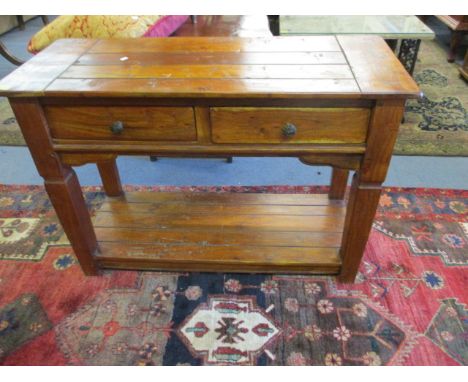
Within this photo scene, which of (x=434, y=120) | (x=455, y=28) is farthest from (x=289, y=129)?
(x=455, y=28)

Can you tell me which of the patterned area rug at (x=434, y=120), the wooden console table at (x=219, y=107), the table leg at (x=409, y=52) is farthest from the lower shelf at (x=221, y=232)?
the table leg at (x=409, y=52)

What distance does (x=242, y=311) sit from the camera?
1.32m

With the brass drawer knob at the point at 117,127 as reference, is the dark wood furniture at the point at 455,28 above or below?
below

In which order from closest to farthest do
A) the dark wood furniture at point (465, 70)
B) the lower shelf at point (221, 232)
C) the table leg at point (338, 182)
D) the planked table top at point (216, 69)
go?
the planked table top at point (216, 69) < the lower shelf at point (221, 232) < the table leg at point (338, 182) < the dark wood furniture at point (465, 70)

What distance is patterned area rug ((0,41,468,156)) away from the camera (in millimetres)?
2213

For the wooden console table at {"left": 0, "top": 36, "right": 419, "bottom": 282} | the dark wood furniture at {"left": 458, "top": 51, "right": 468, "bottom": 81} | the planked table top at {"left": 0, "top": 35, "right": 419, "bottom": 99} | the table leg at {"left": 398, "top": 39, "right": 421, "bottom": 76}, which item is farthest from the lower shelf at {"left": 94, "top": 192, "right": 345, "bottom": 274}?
the dark wood furniture at {"left": 458, "top": 51, "right": 468, "bottom": 81}

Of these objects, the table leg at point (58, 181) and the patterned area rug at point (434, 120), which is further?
the patterned area rug at point (434, 120)

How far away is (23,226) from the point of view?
1709 mm

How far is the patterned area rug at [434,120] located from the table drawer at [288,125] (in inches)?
53.5

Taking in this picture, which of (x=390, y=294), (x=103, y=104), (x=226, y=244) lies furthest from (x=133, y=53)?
(x=390, y=294)

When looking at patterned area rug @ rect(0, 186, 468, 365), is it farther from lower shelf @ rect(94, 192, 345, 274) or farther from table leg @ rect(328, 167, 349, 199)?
table leg @ rect(328, 167, 349, 199)

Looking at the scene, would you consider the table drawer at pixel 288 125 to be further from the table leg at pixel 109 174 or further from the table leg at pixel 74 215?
the table leg at pixel 109 174

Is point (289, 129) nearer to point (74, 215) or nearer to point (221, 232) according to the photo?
point (221, 232)

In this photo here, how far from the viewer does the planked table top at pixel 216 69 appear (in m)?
0.95
